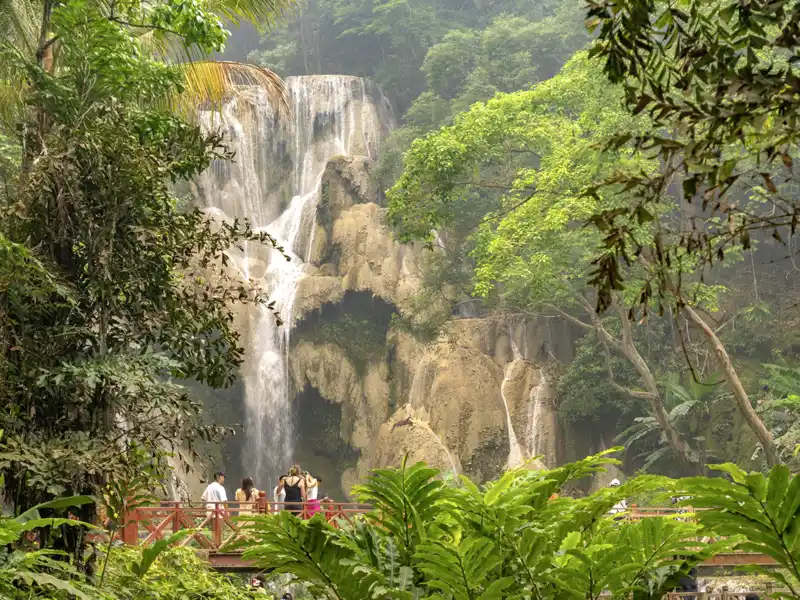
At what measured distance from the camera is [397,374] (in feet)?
72.0

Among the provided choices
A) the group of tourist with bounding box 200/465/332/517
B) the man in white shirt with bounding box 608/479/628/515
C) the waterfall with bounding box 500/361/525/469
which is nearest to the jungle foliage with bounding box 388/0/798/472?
the waterfall with bounding box 500/361/525/469

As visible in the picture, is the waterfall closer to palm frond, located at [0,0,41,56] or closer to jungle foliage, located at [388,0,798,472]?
jungle foliage, located at [388,0,798,472]

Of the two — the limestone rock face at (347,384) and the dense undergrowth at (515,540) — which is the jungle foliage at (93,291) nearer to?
the dense undergrowth at (515,540)

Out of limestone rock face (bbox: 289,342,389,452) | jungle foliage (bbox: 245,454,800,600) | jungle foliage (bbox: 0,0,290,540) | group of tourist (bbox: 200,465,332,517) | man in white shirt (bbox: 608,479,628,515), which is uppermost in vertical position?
limestone rock face (bbox: 289,342,389,452)

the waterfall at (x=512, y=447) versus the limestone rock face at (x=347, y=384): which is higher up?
the limestone rock face at (x=347, y=384)

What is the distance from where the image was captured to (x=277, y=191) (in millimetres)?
25641

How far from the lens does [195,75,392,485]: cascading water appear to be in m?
22.4

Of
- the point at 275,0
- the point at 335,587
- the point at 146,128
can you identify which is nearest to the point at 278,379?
the point at 275,0

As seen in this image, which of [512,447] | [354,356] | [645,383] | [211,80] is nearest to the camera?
[211,80]

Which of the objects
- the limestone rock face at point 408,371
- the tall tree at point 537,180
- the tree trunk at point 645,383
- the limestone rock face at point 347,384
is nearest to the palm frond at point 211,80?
the tall tree at point 537,180

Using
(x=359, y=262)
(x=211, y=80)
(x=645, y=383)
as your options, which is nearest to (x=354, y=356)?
(x=359, y=262)

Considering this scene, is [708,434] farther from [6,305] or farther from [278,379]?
[6,305]

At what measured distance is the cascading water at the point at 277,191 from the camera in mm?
22391

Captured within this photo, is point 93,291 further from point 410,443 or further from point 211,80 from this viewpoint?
point 410,443
